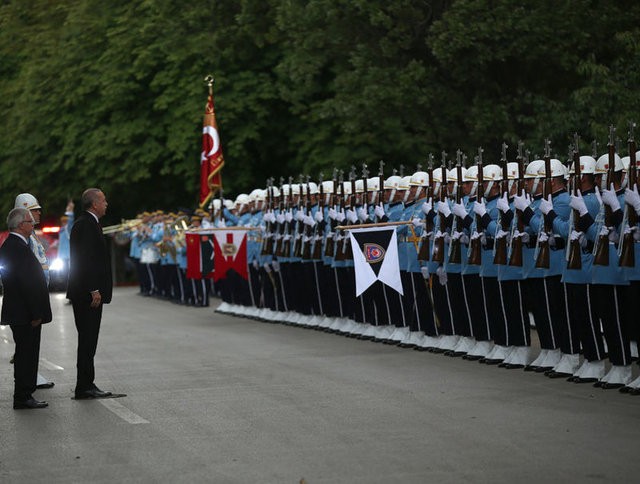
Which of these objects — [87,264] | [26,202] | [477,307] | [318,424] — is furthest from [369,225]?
[318,424]

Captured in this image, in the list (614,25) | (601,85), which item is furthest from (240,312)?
(614,25)

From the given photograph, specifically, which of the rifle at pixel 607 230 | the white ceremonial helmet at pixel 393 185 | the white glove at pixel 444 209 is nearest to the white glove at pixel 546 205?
the rifle at pixel 607 230

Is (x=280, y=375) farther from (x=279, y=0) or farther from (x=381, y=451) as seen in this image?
(x=279, y=0)

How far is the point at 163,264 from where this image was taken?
3706 cm

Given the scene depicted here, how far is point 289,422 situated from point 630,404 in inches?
111

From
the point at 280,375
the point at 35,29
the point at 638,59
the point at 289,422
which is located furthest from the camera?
the point at 35,29

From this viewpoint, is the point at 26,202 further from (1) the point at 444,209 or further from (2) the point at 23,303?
(1) the point at 444,209

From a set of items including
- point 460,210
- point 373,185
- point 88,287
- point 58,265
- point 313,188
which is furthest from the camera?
point 58,265

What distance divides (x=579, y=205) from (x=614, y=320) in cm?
115

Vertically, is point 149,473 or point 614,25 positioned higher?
point 614,25

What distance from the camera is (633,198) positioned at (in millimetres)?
13164

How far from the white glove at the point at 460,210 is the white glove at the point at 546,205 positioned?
2246 mm

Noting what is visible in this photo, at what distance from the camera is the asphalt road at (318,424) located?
9586 millimetres

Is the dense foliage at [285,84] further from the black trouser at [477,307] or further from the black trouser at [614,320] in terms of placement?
the black trouser at [614,320]
